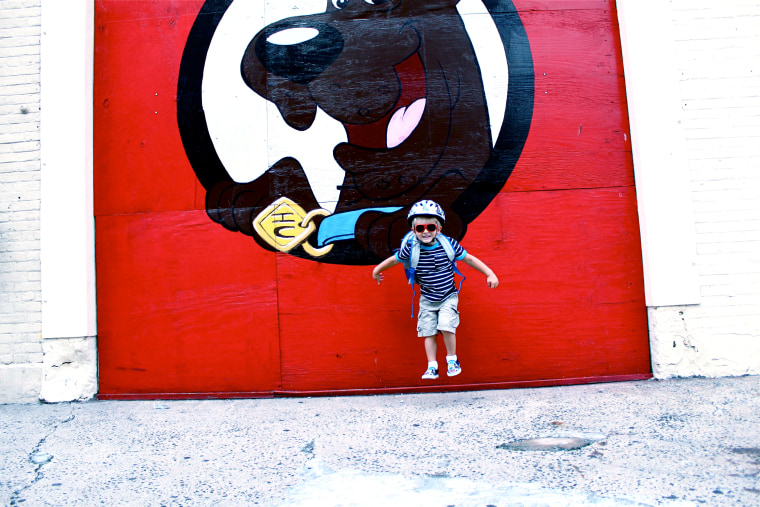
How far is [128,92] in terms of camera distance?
181 inches

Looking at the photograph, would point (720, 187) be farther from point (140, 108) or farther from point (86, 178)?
point (86, 178)

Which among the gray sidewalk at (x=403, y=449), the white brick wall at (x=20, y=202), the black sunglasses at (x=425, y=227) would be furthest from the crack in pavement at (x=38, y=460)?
the black sunglasses at (x=425, y=227)

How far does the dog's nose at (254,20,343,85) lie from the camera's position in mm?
4543

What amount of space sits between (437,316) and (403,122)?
66.9 inches

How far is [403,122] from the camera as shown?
4465mm

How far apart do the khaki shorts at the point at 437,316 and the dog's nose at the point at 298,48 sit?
2.23 metres

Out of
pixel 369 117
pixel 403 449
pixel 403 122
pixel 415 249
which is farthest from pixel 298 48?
pixel 403 449

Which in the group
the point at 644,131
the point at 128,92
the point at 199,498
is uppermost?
the point at 128,92

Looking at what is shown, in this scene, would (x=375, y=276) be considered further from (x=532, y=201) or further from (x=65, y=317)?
(x=65, y=317)

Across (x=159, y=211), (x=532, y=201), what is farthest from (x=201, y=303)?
(x=532, y=201)

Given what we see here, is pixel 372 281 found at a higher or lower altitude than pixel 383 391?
higher

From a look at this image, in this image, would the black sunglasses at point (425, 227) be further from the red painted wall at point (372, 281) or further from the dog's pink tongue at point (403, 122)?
the dog's pink tongue at point (403, 122)

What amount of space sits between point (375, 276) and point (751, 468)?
2485 mm

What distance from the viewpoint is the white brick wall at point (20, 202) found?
438 centimetres
